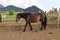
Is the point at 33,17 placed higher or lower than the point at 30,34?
higher

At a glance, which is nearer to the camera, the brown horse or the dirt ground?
the dirt ground

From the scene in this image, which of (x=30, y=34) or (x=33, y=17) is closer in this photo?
(x=30, y=34)

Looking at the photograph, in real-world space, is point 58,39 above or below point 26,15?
below

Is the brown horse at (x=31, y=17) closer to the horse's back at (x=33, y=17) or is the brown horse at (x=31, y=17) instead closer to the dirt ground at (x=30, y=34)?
the horse's back at (x=33, y=17)

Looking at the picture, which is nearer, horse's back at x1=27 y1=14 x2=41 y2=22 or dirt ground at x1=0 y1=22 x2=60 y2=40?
dirt ground at x1=0 y1=22 x2=60 y2=40

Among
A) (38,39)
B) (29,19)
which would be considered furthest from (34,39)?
(29,19)

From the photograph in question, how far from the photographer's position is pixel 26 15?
17344 millimetres

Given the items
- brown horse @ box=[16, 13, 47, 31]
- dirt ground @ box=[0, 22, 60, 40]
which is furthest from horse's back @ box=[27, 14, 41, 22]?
dirt ground @ box=[0, 22, 60, 40]

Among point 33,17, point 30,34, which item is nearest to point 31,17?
point 33,17

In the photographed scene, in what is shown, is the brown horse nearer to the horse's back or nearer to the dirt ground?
the horse's back

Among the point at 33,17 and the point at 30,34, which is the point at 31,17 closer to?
the point at 33,17

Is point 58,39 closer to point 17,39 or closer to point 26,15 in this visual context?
point 17,39

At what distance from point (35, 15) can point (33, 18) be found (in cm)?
39

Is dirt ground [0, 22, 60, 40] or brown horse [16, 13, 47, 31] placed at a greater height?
brown horse [16, 13, 47, 31]
